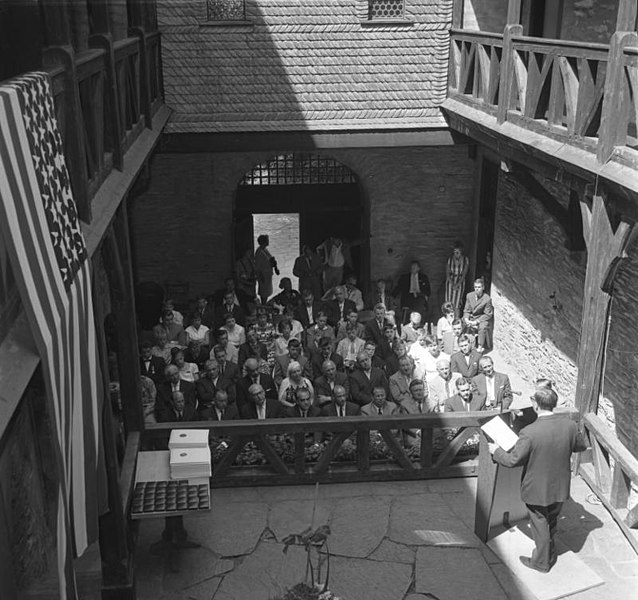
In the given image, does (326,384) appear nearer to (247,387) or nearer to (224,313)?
(247,387)

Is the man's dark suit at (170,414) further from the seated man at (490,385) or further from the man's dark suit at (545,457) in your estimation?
the man's dark suit at (545,457)

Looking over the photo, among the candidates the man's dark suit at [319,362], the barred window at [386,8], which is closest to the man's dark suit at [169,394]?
the man's dark suit at [319,362]

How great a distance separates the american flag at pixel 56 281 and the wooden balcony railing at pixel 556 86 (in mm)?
4683

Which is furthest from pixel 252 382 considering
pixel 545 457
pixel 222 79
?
pixel 222 79

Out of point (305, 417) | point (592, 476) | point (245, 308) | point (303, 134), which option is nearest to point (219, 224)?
point (245, 308)

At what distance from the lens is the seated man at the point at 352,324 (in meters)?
11.0

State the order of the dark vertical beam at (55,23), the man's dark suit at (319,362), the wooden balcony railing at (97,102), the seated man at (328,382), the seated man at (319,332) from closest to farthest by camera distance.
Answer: the dark vertical beam at (55,23)
the wooden balcony railing at (97,102)
the seated man at (328,382)
the man's dark suit at (319,362)
the seated man at (319,332)

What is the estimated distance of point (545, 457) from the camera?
6.97 metres

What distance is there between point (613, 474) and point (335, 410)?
9.57 feet

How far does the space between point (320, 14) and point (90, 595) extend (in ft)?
26.8

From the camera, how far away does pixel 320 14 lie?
11547mm

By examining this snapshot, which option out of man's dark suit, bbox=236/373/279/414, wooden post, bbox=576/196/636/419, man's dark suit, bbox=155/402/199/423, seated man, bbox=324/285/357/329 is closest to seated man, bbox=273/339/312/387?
man's dark suit, bbox=236/373/279/414

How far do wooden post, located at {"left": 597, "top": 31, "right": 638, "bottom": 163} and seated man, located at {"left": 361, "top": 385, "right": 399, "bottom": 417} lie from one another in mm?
3403

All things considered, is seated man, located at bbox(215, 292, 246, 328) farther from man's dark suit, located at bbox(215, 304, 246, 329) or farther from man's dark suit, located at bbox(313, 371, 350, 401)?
man's dark suit, located at bbox(313, 371, 350, 401)
